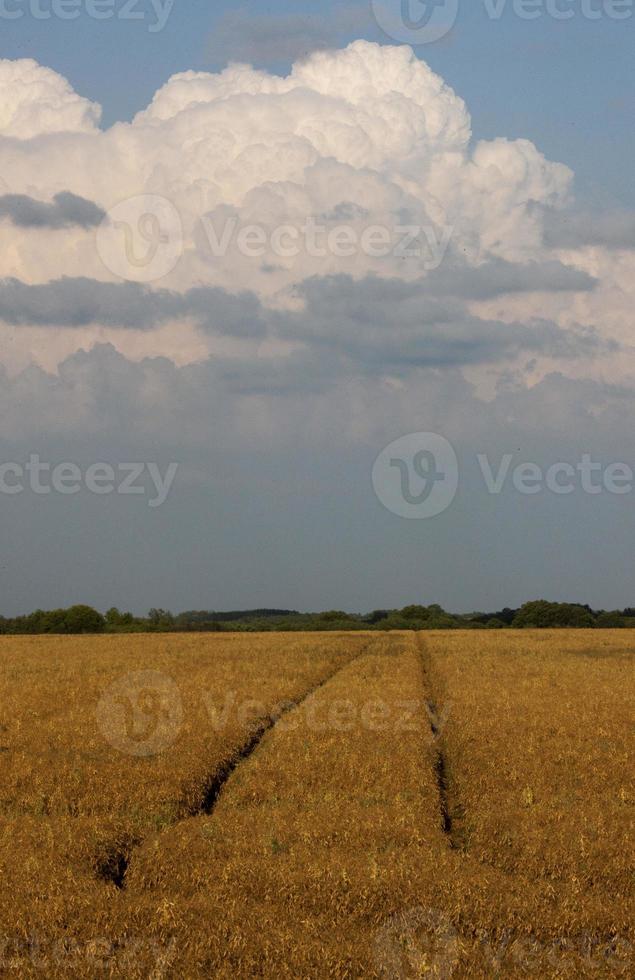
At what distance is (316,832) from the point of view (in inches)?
640

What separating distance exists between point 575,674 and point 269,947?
28.8 m

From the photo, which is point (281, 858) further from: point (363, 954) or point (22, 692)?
point (22, 692)

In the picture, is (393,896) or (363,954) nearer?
(363,954)

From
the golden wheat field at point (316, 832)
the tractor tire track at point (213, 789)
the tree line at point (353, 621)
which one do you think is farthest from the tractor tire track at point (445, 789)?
the tree line at point (353, 621)

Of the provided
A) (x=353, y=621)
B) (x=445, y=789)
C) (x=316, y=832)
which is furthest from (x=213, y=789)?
(x=353, y=621)

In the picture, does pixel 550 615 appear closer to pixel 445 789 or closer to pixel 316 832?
pixel 445 789

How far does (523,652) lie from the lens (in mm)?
49500

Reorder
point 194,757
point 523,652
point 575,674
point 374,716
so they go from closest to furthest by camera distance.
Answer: point 194,757 < point 374,716 < point 575,674 < point 523,652

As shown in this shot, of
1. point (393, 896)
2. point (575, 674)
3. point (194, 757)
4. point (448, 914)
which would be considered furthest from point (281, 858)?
point (575, 674)

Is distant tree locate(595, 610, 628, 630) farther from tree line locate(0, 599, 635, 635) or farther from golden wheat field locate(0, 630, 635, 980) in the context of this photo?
golden wheat field locate(0, 630, 635, 980)

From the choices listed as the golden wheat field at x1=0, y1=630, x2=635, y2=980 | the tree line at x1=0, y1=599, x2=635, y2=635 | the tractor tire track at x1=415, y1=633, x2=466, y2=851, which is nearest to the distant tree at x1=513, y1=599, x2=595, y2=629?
the tree line at x1=0, y1=599, x2=635, y2=635

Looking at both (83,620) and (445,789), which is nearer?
(445,789)

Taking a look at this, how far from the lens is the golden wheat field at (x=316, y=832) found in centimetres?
1196

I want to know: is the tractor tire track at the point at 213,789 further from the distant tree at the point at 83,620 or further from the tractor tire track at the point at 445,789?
the distant tree at the point at 83,620
